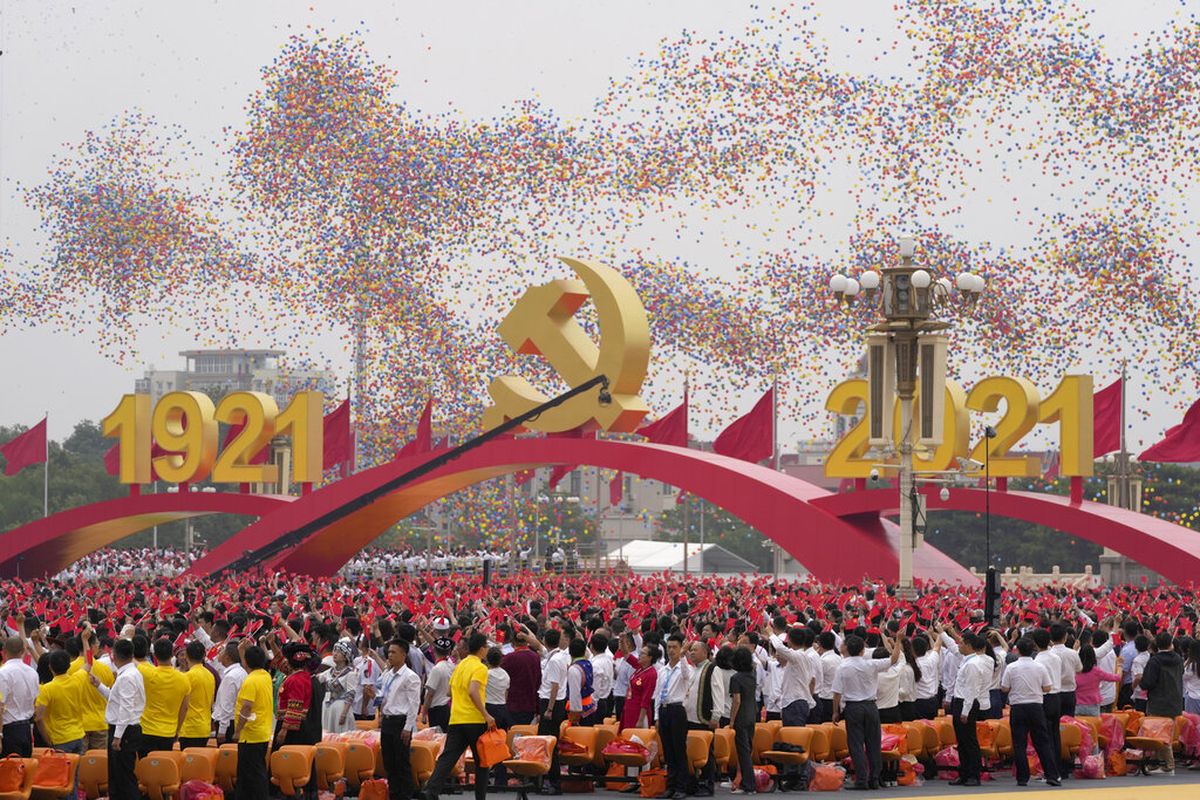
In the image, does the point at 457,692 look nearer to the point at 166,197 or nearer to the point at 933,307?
the point at 933,307

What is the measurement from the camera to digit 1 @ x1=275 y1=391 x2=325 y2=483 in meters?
42.8

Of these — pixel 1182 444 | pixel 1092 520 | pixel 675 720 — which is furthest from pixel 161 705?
pixel 1182 444

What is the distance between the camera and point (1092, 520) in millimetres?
32531

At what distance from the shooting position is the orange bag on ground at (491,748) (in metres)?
13.2

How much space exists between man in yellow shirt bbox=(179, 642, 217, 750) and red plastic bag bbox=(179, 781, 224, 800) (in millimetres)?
391

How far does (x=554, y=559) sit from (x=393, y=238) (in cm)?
2440

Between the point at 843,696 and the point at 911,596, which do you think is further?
the point at 911,596

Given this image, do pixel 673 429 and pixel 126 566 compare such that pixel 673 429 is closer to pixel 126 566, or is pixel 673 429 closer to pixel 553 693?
pixel 126 566

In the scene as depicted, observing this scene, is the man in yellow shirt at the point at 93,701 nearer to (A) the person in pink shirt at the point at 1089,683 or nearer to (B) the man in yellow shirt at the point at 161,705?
(B) the man in yellow shirt at the point at 161,705

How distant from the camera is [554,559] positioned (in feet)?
167

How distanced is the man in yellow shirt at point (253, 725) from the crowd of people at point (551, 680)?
0.04 ft

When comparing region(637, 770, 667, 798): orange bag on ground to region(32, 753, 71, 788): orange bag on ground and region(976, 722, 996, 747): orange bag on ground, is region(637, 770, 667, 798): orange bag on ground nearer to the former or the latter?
region(976, 722, 996, 747): orange bag on ground

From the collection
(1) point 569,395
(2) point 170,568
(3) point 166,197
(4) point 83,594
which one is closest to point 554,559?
Answer: (2) point 170,568

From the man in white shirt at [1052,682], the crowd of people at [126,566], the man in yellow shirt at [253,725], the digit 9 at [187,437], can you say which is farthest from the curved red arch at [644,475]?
the man in yellow shirt at [253,725]
